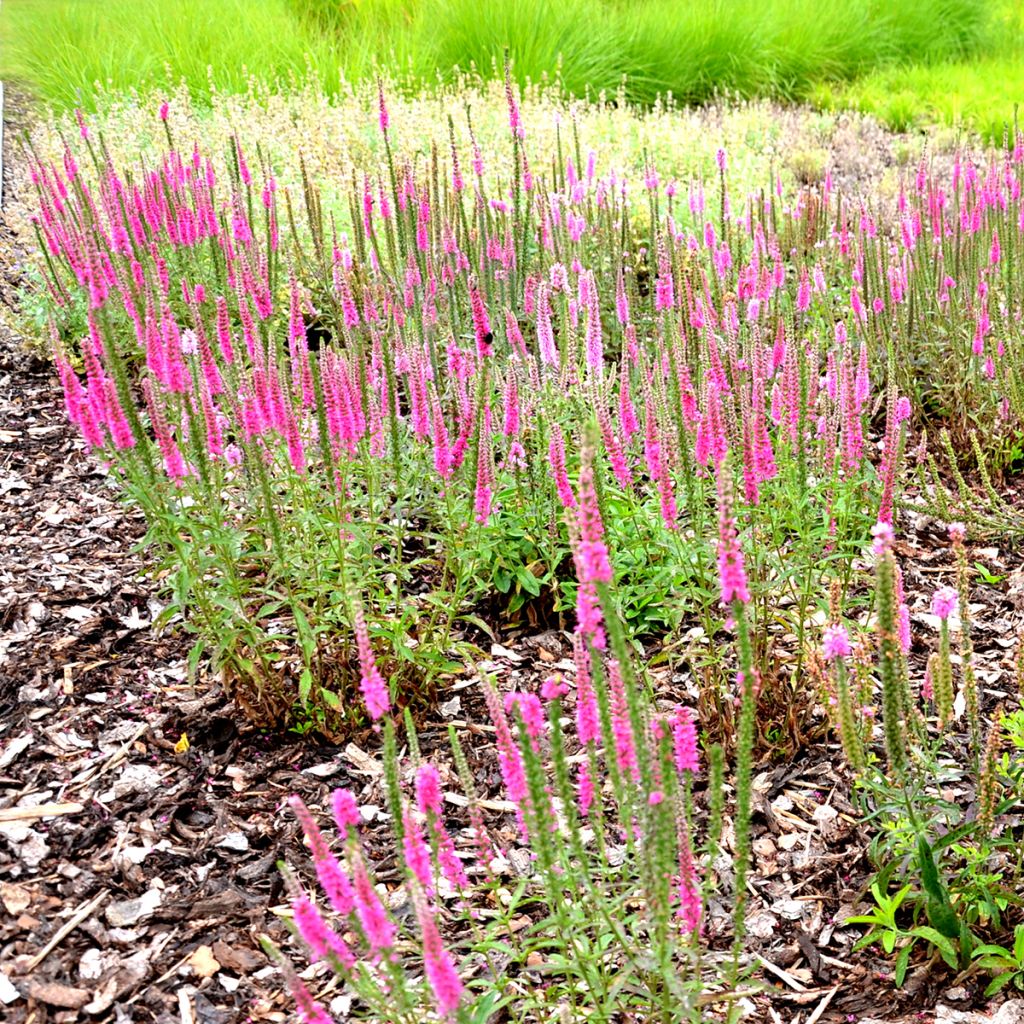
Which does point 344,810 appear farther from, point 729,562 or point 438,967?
point 729,562

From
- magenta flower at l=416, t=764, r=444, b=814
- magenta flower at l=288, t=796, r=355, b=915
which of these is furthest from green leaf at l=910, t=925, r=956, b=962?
magenta flower at l=288, t=796, r=355, b=915

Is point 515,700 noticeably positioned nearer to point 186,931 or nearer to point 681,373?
point 186,931

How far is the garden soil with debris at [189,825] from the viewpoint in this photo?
7.34 ft

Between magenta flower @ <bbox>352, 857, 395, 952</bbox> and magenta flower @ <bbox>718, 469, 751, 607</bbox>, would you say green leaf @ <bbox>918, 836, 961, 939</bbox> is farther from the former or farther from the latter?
magenta flower @ <bbox>352, 857, 395, 952</bbox>

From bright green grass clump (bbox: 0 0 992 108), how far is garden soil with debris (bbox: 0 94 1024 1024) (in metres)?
8.28

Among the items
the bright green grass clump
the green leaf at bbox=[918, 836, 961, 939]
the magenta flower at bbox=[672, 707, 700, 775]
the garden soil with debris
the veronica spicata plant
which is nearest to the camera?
the magenta flower at bbox=[672, 707, 700, 775]

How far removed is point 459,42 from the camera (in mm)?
11547

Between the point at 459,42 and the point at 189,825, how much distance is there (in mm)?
10562

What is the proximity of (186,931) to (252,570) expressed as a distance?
1.32 m

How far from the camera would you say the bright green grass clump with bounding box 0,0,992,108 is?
36.6 ft

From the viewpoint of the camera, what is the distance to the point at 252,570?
3.48m

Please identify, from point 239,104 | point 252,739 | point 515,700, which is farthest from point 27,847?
point 239,104

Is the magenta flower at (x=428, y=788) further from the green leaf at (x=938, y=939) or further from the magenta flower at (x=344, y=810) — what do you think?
the green leaf at (x=938, y=939)

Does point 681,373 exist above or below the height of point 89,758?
above
